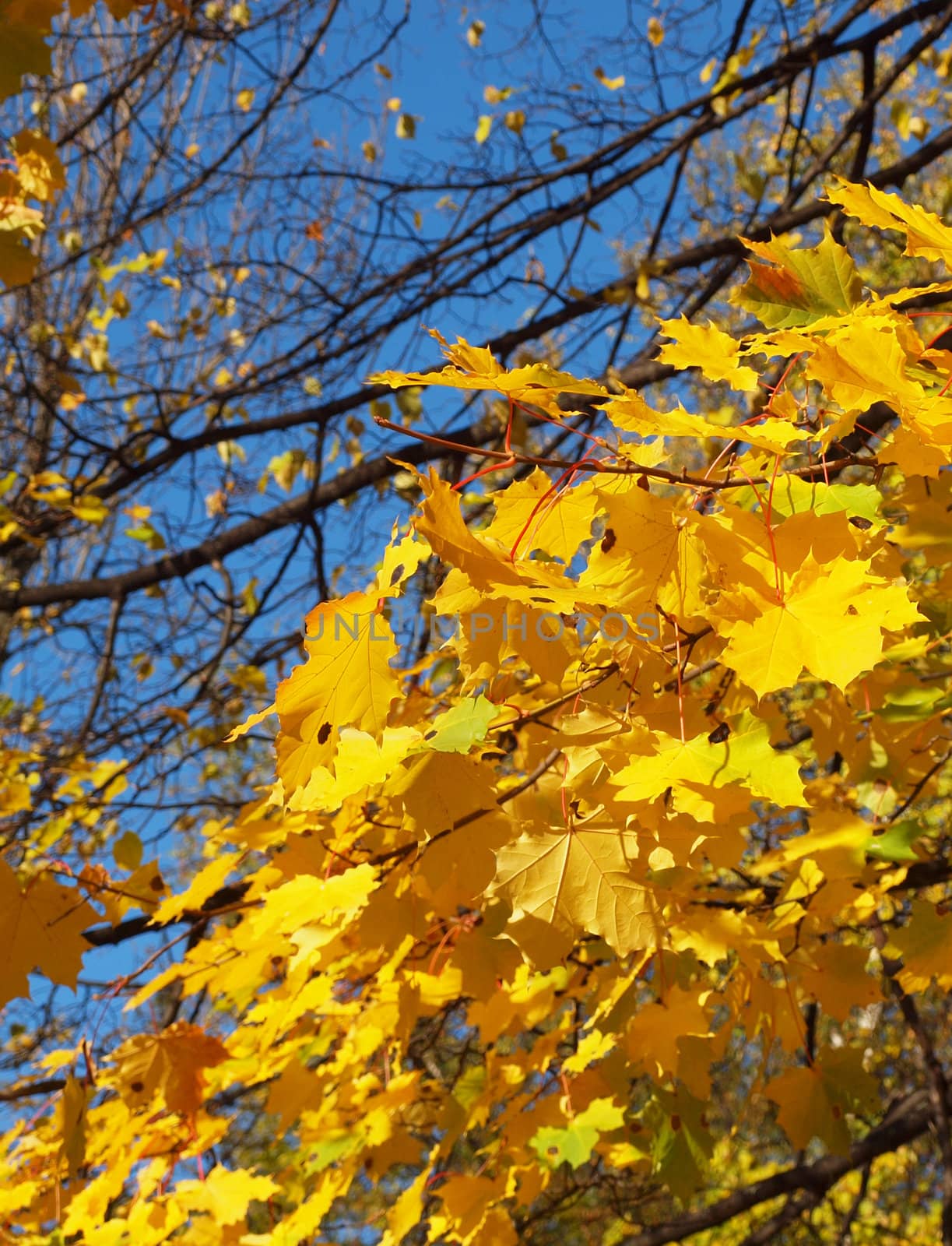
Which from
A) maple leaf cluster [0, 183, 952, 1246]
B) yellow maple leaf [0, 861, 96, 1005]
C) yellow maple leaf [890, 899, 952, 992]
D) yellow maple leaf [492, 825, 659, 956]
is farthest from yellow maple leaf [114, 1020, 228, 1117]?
yellow maple leaf [890, 899, 952, 992]

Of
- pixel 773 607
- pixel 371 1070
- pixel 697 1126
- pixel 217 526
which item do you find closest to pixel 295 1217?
pixel 371 1070

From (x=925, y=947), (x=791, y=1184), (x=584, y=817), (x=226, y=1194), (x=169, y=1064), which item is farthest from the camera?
(x=791, y=1184)

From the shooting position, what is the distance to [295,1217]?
1720mm

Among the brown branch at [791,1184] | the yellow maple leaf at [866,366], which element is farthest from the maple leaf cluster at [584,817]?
the brown branch at [791,1184]

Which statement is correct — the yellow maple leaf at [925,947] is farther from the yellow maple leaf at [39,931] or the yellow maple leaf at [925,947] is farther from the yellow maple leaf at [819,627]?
the yellow maple leaf at [39,931]

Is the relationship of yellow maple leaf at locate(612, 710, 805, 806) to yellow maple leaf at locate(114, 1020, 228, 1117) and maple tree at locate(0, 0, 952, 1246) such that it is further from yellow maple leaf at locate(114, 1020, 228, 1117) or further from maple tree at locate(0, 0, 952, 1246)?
yellow maple leaf at locate(114, 1020, 228, 1117)

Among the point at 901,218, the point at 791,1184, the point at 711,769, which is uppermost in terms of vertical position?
the point at 901,218

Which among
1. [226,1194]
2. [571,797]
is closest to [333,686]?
[571,797]

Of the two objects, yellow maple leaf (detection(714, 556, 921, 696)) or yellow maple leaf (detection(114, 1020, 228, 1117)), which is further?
yellow maple leaf (detection(114, 1020, 228, 1117))

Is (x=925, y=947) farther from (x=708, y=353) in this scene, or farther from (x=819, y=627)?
(x=708, y=353)

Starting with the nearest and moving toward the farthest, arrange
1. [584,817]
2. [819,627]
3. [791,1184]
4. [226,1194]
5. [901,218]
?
[819,627], [901,218], [584,817], [226,1194], [791,1184]

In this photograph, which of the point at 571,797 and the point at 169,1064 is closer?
the point at 571,797

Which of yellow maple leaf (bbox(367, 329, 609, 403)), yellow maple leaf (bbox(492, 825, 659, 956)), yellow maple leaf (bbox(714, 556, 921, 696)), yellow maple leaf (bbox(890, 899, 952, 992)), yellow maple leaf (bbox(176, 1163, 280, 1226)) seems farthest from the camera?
yellow maple leaf (bbox(176, 1163, 280, 1226))

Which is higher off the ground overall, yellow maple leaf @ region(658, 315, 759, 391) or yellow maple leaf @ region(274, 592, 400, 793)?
yellow maple leaf @ region(658, 315, 759, 391)
